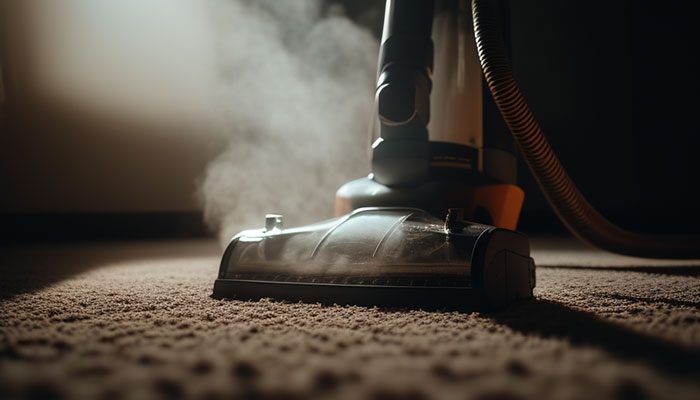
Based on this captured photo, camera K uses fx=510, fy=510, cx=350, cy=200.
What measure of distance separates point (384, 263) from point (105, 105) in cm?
228

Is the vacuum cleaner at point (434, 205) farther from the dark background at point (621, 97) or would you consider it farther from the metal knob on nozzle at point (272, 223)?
the dark background at point (621, 97)

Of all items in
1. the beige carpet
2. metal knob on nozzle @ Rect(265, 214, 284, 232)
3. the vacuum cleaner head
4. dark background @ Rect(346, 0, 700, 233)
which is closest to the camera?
the beige carpet

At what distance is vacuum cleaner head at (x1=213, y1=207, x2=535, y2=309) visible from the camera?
0.63m

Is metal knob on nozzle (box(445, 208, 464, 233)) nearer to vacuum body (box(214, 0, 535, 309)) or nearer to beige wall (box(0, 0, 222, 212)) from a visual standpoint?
vacuum body (box(214, 0, 535, 309))

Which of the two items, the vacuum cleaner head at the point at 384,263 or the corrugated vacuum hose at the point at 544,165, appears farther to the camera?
the corrugated vacuum hose at the point at 544,165

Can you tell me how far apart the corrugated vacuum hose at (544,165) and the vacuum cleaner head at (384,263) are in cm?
25

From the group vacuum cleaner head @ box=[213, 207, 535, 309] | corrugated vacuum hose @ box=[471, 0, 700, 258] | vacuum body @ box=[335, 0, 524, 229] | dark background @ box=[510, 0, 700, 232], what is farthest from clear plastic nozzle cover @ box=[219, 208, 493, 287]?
dark background @ box=[510, 0, 700, 232]

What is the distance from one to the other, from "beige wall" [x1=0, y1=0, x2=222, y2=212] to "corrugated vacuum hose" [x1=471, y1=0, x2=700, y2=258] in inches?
77.7

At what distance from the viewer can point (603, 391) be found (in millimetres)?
325

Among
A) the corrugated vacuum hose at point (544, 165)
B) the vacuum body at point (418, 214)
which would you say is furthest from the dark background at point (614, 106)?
the vacuum body at point (418, 214)

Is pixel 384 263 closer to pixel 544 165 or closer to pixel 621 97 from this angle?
pixel 544 165

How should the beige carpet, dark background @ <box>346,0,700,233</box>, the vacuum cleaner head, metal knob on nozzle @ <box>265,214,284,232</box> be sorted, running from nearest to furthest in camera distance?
1. the beige carpet
2. the vacuum cleaner head
3. metal knob on nozzle @ <box>265,214,284,232</box>
4. dark background @ <box>346,0,700,233</box>

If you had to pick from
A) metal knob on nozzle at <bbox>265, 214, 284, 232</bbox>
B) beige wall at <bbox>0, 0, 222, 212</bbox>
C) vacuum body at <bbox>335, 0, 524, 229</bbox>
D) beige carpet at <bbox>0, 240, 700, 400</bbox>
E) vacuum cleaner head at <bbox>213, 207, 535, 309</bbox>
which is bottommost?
beige carpet at <bbox>0, 240, 700, 400</bbox>

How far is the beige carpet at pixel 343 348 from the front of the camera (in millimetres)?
336
